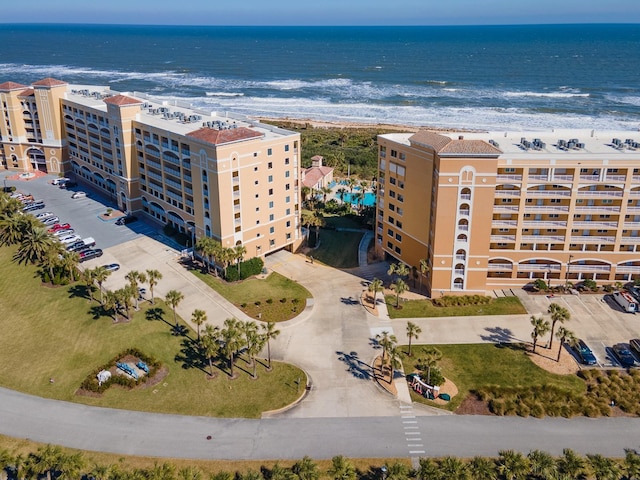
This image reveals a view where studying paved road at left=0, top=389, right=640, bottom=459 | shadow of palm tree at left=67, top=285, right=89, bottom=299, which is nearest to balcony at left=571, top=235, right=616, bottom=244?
paved road at left=0, top=389, right=640, bottom=459

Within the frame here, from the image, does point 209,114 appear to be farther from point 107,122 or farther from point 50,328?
point 50,328

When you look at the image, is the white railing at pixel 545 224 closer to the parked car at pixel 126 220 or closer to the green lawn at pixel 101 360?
the green lawn at pixel 101 360

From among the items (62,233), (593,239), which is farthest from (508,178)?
(62,233)

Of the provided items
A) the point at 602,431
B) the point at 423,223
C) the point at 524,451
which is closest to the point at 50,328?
the point at 423,223

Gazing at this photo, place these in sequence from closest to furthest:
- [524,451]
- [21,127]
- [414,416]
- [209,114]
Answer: [524,451]
[414,416]
[209,114]
[21,127]

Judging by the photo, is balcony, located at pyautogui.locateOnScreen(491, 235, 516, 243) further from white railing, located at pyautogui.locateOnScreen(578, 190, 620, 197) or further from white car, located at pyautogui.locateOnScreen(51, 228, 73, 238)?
white car, located at pyautogui.locateOnScreen(51, 228, 73, 238)

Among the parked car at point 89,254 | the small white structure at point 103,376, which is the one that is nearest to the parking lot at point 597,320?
the small white structure at point 103,376
